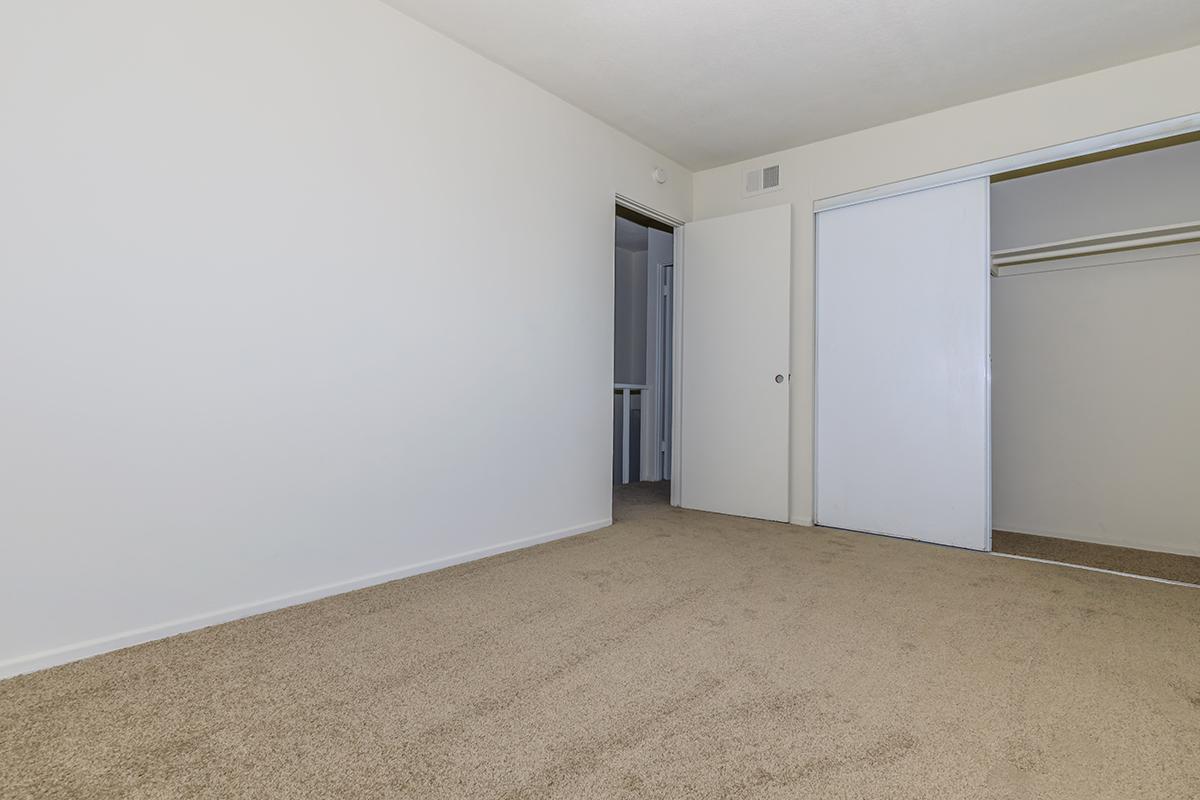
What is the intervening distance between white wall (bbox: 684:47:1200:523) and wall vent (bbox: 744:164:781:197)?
5 centimetres

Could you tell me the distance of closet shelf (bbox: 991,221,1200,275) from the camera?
3213mm

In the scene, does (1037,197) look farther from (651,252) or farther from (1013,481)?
(651,252)

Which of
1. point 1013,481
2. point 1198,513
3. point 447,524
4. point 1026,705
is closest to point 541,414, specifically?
point 447,524

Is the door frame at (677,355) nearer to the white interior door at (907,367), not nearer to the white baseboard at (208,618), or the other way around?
the white interior door at (907,367)

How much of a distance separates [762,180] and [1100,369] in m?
2.35

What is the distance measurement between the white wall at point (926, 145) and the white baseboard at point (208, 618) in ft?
7.69

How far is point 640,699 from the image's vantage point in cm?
163

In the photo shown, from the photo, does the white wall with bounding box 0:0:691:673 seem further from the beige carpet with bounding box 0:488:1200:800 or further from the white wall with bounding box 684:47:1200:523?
the white wall with bounding box 684:47:1200:523

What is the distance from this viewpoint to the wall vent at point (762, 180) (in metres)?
4.16

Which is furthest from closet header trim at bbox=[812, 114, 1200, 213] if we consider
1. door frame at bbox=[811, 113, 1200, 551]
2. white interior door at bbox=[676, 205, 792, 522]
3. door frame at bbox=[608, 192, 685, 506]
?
door frame at bbox=[608, 192, 685, 506]

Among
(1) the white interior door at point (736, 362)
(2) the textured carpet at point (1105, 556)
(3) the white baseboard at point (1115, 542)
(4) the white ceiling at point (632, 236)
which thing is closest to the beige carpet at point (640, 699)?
(2) the textured carpet at point (1105, 556)

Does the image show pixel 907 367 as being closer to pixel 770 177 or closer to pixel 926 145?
pixel 926 145

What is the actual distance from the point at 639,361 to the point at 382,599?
454cm

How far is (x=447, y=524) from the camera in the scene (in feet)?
9.43
